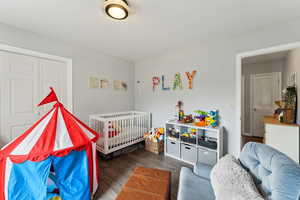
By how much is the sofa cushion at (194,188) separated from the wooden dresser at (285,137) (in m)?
1.87

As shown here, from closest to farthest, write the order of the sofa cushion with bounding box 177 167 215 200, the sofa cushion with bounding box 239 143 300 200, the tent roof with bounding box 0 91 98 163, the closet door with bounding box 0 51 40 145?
the sofa cushion with bounding box 239 143 300 200 < the sofa cushion with bounding box 177 167 215 200 < the tent roof with bounding box 0 91 98 163 < the closet door with bounding box 0 51 40 145

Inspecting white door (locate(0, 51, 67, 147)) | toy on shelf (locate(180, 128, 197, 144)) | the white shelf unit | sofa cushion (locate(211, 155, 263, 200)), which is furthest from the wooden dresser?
white door (locate(0, 51, 67, 147))

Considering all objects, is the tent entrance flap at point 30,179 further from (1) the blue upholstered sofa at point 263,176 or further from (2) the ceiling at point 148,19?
(2) the ceiling at point 148,19

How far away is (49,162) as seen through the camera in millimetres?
1294

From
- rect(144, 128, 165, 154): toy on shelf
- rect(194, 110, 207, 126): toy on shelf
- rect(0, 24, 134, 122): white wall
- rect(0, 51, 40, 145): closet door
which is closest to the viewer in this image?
rect(0, 51, 40, 145): closet door

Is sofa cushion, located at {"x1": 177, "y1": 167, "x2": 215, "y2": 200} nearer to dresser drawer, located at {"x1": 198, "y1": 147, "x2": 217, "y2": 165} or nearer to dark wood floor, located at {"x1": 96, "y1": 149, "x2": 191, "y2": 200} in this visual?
dark wood floor, located at {"x1": 96, "y1": 149, "x2": 191, "y2": 200}

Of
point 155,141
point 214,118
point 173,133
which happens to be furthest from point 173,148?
point 214,118

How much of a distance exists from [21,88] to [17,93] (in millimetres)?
99

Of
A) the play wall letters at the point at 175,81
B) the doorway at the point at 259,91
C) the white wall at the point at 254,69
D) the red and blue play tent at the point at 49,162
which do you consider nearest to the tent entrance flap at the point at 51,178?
the red and blue play tent at the point at 49,162

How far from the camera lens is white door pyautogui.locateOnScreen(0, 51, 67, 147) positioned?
6.64 ft

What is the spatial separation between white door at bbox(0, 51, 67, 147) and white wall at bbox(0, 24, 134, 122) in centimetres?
25

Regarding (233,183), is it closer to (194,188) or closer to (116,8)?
(194,188)

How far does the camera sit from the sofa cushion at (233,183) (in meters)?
0.88

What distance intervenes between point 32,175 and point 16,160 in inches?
8.4
